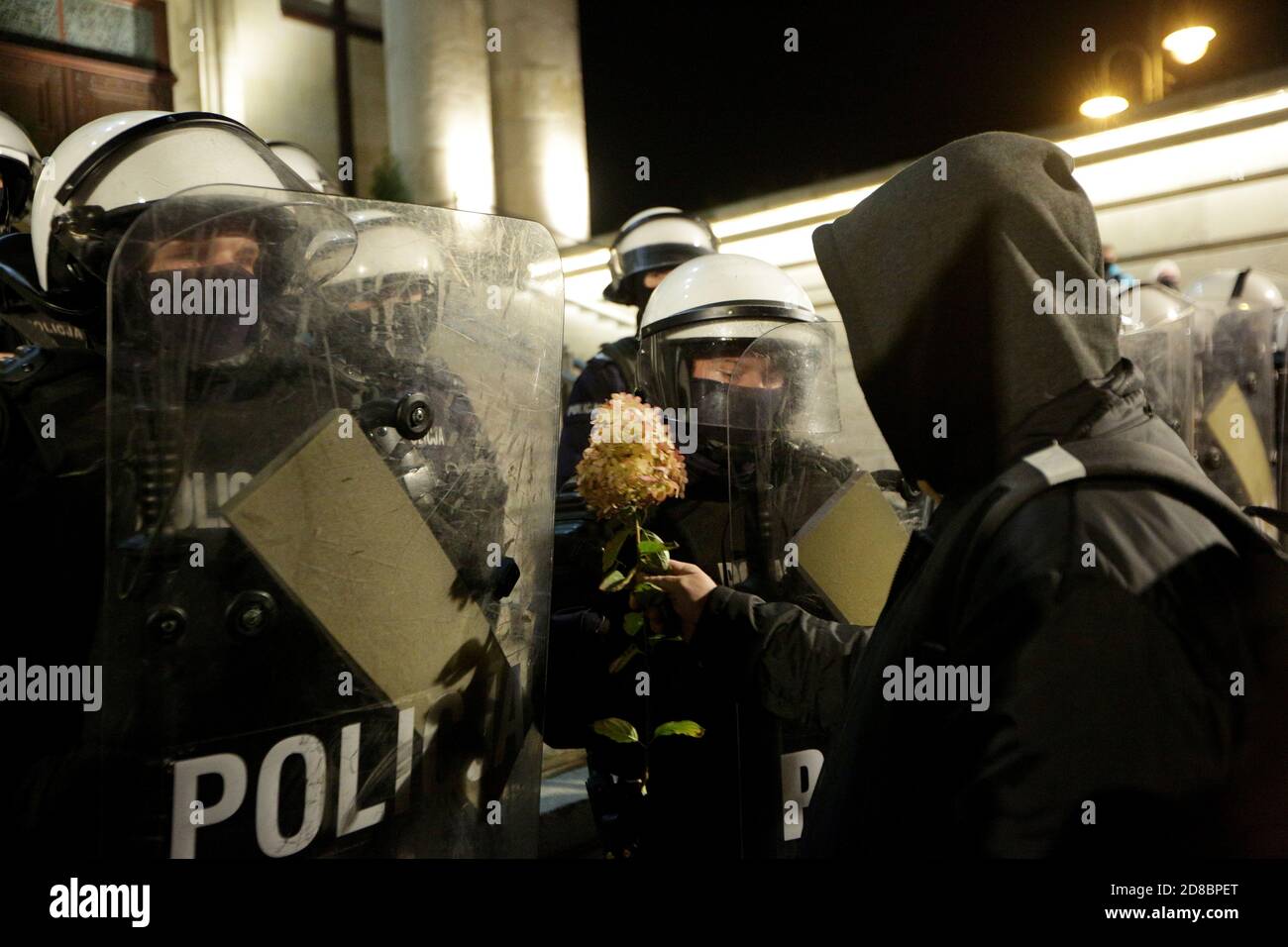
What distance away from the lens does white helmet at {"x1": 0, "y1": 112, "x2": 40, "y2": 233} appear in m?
3.33

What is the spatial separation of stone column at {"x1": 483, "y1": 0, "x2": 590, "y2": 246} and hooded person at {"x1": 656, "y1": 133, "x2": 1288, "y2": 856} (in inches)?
285

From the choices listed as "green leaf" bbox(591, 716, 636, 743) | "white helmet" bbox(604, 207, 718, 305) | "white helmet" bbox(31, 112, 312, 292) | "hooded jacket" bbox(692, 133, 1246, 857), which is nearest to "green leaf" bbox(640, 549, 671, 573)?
"green leaf" bbox(591, 716, 636, 743)

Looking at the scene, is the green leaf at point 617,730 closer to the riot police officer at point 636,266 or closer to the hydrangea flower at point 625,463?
the hydrangea flower at point 625,463

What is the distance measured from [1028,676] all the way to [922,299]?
53 centimetres

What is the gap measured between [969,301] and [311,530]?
93 centimetres

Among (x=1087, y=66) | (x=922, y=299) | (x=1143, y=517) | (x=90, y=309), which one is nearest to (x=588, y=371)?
(x=90, y=309)

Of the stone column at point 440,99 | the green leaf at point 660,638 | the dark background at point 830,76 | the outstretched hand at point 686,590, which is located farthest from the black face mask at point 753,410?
the stone column at point 440,99

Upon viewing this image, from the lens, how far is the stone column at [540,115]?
7.91 m

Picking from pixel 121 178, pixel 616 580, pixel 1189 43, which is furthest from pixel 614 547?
pixel 1189 43

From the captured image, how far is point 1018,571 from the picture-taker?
106 cm

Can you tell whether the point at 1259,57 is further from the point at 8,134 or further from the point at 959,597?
the point at 8,134

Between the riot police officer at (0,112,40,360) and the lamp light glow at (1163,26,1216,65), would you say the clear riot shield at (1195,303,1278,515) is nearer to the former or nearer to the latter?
the lamp light glow at (1163,26,1216,65)

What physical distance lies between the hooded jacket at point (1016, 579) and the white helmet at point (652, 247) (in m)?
2.98

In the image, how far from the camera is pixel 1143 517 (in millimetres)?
1050
